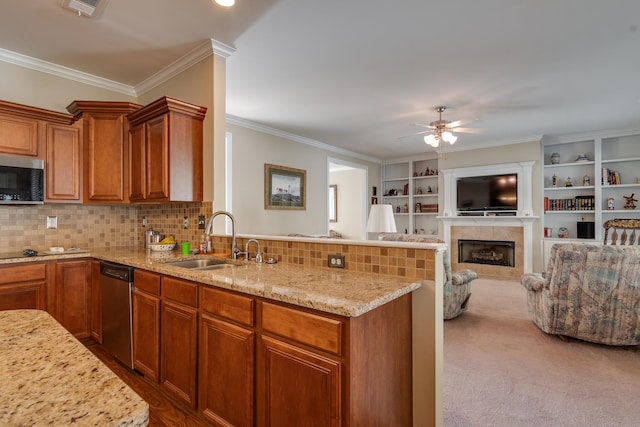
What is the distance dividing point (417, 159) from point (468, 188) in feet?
4.97

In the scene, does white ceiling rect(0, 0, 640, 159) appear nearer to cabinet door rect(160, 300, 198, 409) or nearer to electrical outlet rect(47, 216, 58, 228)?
electrical outlet rect(47, 216, 58, 228)

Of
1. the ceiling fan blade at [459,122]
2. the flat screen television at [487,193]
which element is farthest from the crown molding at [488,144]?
the ceiling fan blade at [459,122]

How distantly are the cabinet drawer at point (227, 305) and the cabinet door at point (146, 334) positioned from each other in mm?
566

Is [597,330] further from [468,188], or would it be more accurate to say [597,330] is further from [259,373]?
[468,188]

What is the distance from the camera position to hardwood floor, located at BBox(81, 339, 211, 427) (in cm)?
200

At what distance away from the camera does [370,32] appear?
2.75 metres

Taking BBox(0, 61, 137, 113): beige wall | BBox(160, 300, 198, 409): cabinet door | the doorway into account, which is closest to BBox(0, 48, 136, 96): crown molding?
BBox(0, 61, 137, 113): beige wall

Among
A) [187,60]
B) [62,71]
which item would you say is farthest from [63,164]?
[187,60]

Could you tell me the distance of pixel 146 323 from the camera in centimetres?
233

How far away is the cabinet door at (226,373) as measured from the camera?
1.64 meters

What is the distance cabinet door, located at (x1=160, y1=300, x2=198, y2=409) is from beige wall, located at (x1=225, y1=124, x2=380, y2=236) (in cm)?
285

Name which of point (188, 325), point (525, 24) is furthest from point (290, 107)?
point (188, 325)

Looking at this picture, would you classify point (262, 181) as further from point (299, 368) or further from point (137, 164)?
point (299, 368)

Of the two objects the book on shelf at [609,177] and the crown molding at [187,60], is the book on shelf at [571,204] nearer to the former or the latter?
the book on shelf at [609,177]
